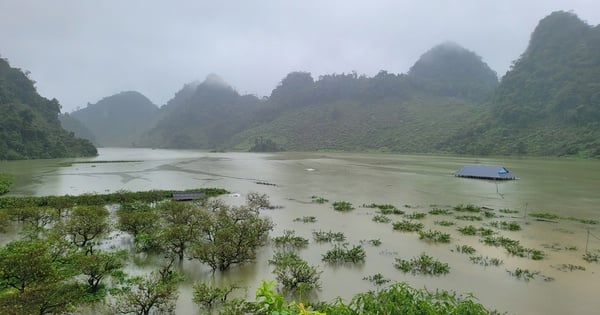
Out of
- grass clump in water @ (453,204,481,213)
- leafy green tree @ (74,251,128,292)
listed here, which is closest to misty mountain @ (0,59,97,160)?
leafy green tree @ (74,251,128,292)

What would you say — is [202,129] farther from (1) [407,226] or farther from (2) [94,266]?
(2) [94,266]

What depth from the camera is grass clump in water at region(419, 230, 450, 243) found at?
40.8 feet

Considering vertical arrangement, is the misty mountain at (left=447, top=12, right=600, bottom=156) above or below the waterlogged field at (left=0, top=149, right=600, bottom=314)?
above

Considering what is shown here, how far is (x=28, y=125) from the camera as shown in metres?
70.4

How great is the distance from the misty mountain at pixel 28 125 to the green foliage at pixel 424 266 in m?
81.2

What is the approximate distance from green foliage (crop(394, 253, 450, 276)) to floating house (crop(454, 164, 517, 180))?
2684 cm

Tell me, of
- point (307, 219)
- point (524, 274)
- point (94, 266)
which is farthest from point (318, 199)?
point (94, 266)

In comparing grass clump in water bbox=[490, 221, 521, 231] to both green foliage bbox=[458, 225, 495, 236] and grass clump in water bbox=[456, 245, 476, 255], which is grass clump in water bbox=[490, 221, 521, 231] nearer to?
green foliage bbox=[458, 225, 495, 236]

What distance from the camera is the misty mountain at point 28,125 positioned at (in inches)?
2579

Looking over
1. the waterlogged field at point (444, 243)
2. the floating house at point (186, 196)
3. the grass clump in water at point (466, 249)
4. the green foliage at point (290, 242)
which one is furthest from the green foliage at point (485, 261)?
the floating house at point (186, 196)

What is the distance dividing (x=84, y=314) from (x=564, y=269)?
13458 mm

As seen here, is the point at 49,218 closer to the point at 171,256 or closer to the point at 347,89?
the point at 171,256

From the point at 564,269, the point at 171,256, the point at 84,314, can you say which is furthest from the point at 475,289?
the point at 84,314

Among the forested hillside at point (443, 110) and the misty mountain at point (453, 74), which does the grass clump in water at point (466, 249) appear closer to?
the forested hillside at point (443, 110)
